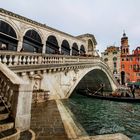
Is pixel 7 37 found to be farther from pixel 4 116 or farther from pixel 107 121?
pixel 4 116

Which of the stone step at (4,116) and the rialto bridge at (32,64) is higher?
the rialto bridge at (32,64)

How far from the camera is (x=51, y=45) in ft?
63.1

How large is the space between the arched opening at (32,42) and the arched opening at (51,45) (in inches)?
52.2

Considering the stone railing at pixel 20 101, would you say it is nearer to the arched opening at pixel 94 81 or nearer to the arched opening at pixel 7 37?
the arched opening at pixel 7 37

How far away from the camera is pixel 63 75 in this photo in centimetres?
1325

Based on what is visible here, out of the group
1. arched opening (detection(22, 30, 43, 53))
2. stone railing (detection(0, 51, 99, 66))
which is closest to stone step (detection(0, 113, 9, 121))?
stone railing (detection(0, 51, 99, 66))

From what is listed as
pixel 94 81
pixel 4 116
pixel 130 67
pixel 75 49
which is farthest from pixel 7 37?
pixel 130 67

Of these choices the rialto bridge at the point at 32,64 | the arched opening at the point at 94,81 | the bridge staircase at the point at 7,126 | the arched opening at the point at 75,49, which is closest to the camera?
the bridge staircase at the point at 7,126

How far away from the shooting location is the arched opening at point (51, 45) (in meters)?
18.7

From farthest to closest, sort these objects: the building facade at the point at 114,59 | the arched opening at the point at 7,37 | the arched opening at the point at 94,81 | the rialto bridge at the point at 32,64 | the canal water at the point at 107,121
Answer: the building facade at the point at 114,59, the arched opening at the point at 94,81, the arched opening at the point at 7,37, the canal water at the point at 107,121, the rialto bridge at the point at 32,64

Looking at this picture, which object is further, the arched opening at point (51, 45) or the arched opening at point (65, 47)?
the arched opening at point (65, 47)

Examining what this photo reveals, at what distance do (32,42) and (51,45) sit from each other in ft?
9.69

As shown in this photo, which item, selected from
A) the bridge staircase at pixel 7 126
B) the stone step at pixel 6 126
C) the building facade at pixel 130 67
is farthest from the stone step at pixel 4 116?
the building facade at pixel 130 67

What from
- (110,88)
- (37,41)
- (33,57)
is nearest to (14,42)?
(37,41)
